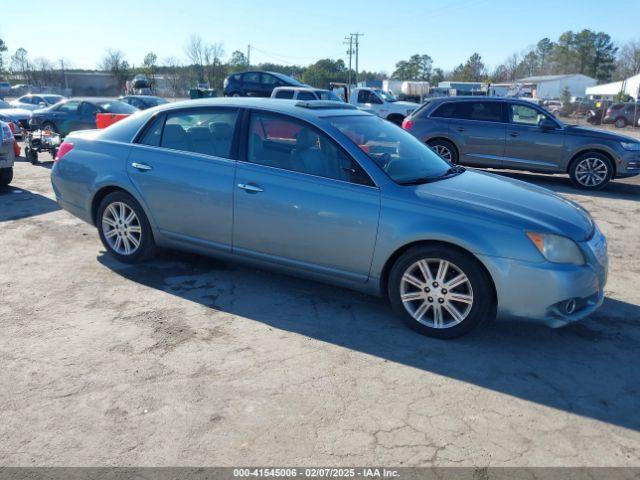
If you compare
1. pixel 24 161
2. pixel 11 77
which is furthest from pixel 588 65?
pixel 24 161

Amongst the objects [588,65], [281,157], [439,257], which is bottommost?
[439,257]

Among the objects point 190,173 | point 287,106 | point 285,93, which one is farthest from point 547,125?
point 285,93

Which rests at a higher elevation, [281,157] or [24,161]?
[281,157]

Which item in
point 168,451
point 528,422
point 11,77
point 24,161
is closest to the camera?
point 168,451

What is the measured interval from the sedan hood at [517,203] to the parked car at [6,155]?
7.61 m

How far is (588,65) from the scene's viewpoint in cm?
10094

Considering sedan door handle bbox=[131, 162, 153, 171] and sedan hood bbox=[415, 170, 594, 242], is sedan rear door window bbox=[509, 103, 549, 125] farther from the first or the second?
sedan door handle bbox=[131, 162, 153, 171]

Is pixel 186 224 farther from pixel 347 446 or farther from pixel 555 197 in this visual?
pixel 555 197

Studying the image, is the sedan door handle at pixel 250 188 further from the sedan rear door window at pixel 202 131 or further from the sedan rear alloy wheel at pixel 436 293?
the sedan rear alloy wheel at pixel 436 293

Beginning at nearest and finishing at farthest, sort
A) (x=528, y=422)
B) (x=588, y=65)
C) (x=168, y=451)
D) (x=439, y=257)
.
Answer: (x=168, y=451) < (x=528, y=422) < (x=439, y=257) < (x=588, y=65)

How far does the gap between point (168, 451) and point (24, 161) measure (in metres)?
12.1

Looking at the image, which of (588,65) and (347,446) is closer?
(347,446)

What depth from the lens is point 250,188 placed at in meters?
4.34

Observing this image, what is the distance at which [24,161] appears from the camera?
12.6 meters
